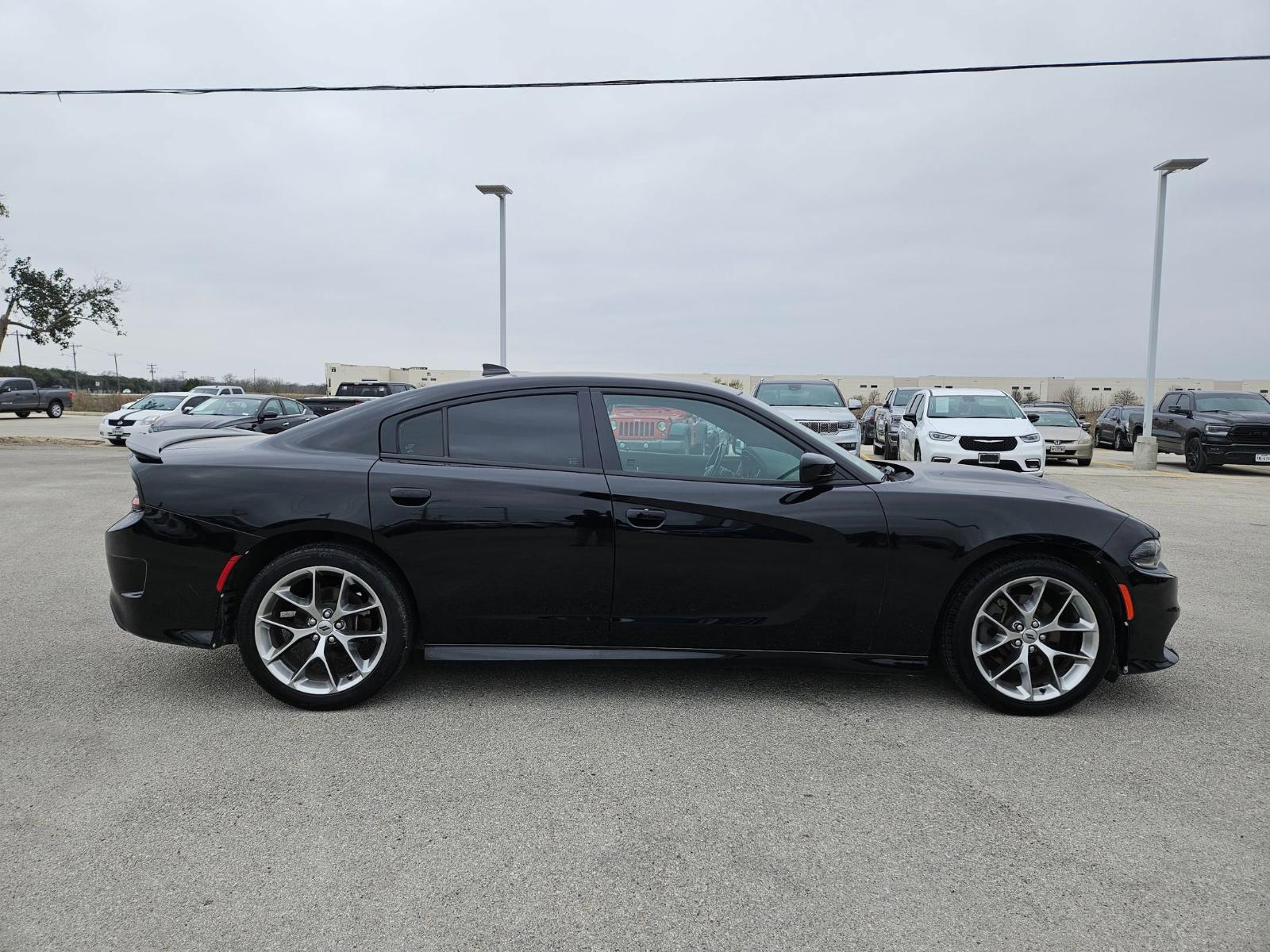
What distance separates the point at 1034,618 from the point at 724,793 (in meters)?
1.77

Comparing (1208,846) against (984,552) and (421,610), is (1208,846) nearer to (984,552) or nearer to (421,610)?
(984,552)

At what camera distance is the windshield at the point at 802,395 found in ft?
52.0

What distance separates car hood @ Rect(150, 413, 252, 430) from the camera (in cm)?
1759

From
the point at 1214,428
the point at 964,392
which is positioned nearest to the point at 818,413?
the point at 964,392

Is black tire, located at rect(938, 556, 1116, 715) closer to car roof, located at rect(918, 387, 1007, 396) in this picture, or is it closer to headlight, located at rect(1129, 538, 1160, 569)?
headlight, located at rect(1129, 538, 1160, 569)

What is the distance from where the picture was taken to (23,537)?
8.11m

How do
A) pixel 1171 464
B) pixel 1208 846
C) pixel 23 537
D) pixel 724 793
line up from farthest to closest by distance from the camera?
pixel 1171 464
pixel 23 537
pixel 724 793
pixel 1208 846

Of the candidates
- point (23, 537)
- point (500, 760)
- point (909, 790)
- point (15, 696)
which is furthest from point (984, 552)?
point (23, 537)

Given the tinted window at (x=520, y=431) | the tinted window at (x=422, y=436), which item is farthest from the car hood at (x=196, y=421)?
the tinted window at (x=520, y=431)

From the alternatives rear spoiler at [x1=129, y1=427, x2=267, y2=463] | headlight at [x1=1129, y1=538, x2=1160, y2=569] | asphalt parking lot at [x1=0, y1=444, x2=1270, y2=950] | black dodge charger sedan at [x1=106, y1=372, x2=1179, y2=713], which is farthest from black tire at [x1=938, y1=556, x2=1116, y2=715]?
rear spoiler at [x1=129, y1=427, x2=267, y2=463]

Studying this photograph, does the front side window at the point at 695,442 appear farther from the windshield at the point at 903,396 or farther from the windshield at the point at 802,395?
the windshield at the point at 903,396

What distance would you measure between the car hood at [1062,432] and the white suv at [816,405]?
6.44 meters

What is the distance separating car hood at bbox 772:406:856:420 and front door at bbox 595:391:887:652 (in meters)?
11.0

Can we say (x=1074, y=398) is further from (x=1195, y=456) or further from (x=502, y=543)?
(x=502, y=543)
